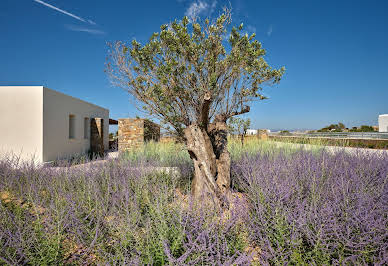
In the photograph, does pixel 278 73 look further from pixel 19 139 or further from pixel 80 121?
pixel 80 121

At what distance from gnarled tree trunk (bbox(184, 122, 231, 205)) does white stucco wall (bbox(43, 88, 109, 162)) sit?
7185 mm

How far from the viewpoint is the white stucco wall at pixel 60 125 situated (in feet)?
27.1

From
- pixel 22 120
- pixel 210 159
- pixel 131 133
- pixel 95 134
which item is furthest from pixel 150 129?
pixel 210 159

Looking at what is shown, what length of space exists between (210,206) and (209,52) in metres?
2.33

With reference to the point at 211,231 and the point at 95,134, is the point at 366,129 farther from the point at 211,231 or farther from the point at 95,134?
the point at 211,231

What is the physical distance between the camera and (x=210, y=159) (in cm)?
362

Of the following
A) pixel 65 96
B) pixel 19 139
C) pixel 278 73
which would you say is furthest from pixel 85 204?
pixel 65 96

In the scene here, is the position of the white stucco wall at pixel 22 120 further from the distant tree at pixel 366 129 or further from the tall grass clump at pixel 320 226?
the distant tree at pixel 366 129

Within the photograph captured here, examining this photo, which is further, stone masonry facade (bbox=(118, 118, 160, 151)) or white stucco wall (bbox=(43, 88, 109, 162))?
stone masonry facade (bbox=(118, 118, 160, 151))

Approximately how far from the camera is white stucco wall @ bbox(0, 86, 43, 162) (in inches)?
310

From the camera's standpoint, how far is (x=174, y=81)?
3379mm

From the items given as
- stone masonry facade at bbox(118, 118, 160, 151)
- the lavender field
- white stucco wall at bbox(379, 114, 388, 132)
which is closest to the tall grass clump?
the lavender field

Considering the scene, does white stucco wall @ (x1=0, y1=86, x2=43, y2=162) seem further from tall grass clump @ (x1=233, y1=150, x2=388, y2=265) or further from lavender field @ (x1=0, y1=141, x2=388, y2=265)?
tall grass clump @ (x1=233, y1=150, x2=388, y2=265)

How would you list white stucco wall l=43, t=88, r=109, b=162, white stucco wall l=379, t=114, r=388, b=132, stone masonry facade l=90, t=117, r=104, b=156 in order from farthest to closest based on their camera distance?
1. white stucco wall l=379, t=114, r=388, b=132
2. stone masonry facade l=90, t=117, r=104, b=156
3. white stucco wall l=43, t=88, r=109, b=162
